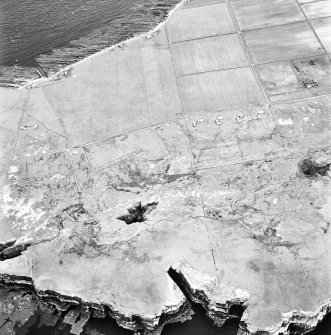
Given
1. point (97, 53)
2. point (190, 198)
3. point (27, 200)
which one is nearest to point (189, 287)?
point (190, 198)

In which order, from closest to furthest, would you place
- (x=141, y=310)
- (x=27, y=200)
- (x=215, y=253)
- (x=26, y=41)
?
(x=141, y=310) → (x=215, y=253) → (x=27, y=200) → (x=26, y=41)

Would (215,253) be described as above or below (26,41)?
below

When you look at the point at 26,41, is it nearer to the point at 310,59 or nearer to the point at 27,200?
the point at 27,200

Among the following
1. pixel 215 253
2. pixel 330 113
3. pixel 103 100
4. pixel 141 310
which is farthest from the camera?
pixel 103 100

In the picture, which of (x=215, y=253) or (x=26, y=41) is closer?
(x=215, y=253)

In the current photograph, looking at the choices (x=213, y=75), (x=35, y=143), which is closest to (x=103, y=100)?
(x=35, y=143)

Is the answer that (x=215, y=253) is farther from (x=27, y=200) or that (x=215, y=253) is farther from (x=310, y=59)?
(x=310, y=59)
